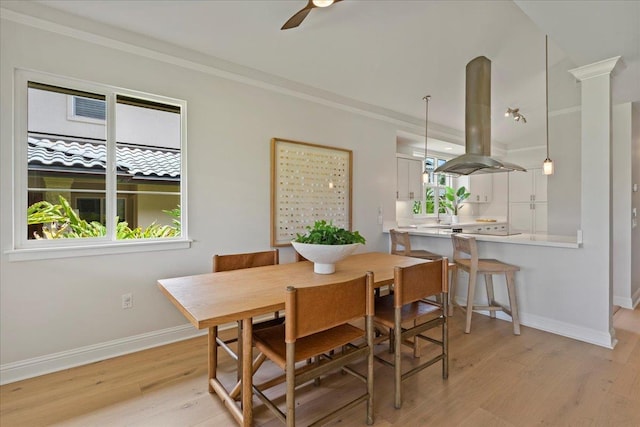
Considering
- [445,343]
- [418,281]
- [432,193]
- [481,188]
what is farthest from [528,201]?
[418,281]

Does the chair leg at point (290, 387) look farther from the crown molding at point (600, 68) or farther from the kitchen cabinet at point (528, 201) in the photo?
the kitchen cabinet at point (528, 201)

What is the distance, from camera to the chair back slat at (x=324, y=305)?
53.1 inches

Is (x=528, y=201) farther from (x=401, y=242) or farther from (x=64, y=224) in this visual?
(x=64, y=224)

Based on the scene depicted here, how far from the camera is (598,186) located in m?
2.58

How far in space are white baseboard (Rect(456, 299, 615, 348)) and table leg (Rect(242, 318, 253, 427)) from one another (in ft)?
9.17

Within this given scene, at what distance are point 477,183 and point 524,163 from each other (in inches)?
36.7

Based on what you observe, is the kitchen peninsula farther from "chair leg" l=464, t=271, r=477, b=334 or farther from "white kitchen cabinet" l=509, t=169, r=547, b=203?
"white kitchen cabinet" l=509, t=169, r=547, b=203

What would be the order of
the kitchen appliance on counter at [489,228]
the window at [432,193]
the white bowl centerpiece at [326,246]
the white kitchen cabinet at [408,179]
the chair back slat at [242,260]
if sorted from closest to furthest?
1. the white bowl centerpiece at [326,246]
2. the chair back slat at [242,260]
3. the white kitchen cabinet at [408,179]
4. the kitchen appliance on counter at [489,228]
5. the window at [432,193]

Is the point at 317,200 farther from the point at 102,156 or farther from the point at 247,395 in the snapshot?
the point at 247,395

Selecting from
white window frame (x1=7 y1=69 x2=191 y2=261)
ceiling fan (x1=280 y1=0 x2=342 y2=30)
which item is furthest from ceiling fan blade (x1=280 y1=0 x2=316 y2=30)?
white window frame (x1=7 y1=69 x2=191 y2=261)

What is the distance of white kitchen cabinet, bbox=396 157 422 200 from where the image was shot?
512cm

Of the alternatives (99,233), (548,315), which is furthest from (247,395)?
(548,315)

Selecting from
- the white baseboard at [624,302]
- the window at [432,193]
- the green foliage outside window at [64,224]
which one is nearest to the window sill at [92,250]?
the green foliage outside window at [64,224]

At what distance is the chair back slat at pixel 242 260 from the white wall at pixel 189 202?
72 centimetres
